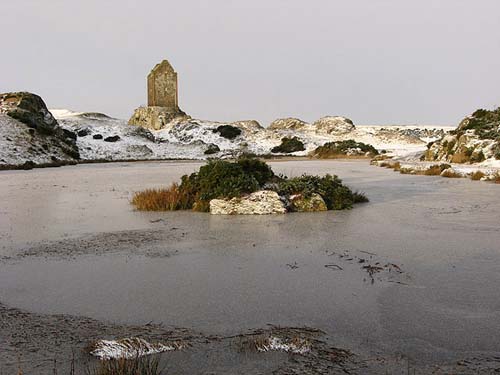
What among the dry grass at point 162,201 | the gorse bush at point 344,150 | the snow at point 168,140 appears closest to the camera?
the dry grass at point 162,201

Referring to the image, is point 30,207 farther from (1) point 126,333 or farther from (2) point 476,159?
(2) point 476,159

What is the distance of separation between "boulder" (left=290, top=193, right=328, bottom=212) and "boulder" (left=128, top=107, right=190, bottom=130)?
184 ft

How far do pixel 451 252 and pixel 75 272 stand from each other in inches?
174

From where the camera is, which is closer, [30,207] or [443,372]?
Answer: [443,372]

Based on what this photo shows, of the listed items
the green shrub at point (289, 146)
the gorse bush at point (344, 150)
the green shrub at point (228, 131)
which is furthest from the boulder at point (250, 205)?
the green shrub at point (228, 131)

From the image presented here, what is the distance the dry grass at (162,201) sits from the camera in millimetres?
9977

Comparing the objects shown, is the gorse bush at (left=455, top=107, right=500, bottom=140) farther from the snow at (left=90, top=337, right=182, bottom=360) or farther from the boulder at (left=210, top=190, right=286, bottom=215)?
the snow at (left=90, top=337, right=182, bottom=360)

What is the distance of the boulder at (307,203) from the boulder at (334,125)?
55755 mm

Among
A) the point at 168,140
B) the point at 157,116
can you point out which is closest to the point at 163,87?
the point at 157,116

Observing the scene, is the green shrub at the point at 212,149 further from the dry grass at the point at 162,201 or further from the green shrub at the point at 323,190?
the green shrub at the point at 323,190

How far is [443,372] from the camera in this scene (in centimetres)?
270

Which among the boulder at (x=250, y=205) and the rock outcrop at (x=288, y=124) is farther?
the rock outcrop at (x=288, y=124)

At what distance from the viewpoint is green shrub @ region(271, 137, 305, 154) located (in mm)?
51562

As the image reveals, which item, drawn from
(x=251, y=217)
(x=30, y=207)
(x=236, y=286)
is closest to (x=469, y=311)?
(x=236, y=286)
